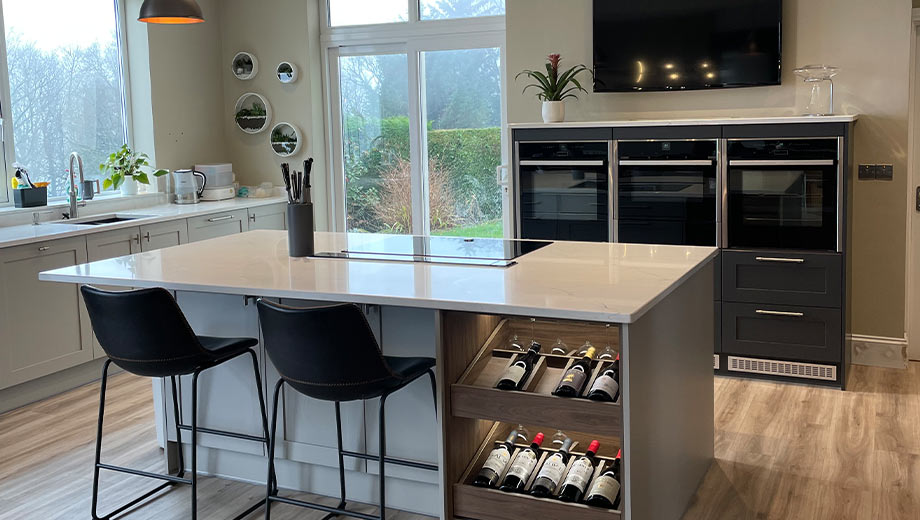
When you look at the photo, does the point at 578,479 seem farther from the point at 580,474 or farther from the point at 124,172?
the point at 124,172

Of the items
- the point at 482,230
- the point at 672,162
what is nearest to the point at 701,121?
the point at 672,162

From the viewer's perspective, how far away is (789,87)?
5.32 metres

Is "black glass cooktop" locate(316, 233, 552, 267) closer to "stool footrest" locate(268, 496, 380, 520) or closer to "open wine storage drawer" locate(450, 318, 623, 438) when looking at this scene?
"open wine storage drawer" locate(450, 318, 623, 438)

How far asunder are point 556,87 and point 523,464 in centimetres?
328

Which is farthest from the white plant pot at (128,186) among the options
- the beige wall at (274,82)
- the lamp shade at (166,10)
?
the lamp shade at (166,10)

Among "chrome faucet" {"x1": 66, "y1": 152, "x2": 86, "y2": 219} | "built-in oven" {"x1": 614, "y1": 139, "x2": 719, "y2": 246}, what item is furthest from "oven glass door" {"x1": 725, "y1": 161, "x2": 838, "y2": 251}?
"chrome faucet" {"x1": 66, "y1": 152, "x2": 86, "y2": 219}

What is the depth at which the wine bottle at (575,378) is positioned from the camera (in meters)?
2.82

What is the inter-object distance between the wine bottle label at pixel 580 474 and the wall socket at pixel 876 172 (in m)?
3.11

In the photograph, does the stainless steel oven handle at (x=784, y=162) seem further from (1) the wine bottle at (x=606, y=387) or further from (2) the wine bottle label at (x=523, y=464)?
(2) the wine bottle label at (x=523, y=464)

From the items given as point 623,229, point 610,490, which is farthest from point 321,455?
point 623,229

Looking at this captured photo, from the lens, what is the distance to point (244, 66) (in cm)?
721

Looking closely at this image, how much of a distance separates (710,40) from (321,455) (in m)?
3.45

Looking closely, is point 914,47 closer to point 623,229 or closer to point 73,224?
point 623,229

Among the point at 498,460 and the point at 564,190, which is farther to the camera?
the point at 564,190
